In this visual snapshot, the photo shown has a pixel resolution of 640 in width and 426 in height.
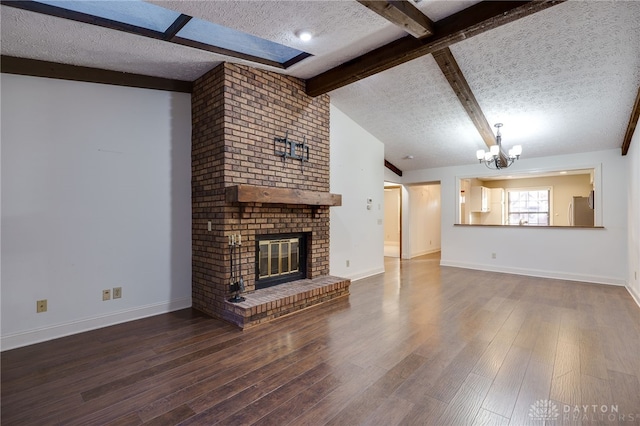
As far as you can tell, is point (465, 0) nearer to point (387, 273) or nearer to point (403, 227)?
point (387, 273)

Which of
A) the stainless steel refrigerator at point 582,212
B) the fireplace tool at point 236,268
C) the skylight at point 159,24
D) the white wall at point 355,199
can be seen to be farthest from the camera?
the stainless steel refrigerator at point 582,212

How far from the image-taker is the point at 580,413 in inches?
69.8

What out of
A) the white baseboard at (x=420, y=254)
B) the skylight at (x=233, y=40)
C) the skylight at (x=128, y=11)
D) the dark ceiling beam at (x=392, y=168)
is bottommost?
the white baseboard at (x=420, y=254)

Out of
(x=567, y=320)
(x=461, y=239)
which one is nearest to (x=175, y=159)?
(x=567, y=320)

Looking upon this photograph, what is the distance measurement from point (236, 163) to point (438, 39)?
2.39 meters

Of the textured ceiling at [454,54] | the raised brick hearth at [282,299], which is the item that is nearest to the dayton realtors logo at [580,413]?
the raised brick hearth at [282,299]

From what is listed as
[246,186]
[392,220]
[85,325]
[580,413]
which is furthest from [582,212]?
[85,325]

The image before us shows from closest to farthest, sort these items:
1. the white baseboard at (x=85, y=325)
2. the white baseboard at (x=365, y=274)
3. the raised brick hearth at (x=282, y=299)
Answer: the white baseboard at (x=85, y=325), the raised brick hearth at (x=282, y=299), the white baseboard at (x=365, y=274)

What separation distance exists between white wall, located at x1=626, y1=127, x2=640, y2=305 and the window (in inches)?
143

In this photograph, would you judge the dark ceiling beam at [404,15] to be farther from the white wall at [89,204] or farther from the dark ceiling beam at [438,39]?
the white wall at [89,204]

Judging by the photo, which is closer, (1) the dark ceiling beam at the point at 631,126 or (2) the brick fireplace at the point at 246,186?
(2) the brick fireplace at the point at 246,186

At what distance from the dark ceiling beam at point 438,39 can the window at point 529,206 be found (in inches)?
280

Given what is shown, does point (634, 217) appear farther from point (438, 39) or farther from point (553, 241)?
point (438, 39)

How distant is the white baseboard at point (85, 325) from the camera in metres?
2.63
